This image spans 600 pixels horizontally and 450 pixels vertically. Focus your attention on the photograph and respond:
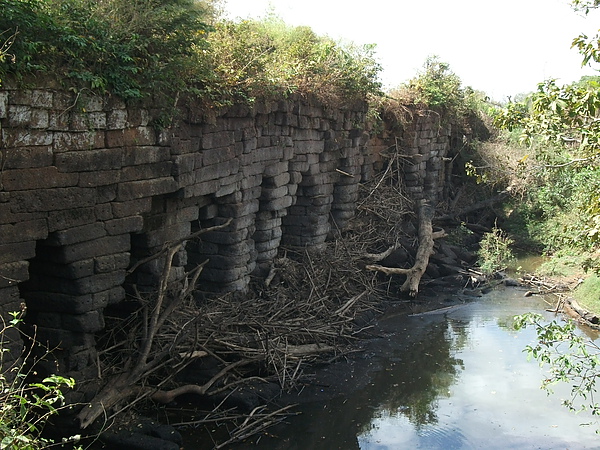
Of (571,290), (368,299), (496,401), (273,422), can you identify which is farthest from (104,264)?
(571,290)

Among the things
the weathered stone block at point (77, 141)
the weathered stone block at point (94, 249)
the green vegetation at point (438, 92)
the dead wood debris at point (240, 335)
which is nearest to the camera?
the weathered stone block at point (77, 141)

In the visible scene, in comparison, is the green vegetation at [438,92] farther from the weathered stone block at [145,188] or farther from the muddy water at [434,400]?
the weathered stone block at [145,188]

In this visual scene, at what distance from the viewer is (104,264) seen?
7.75m

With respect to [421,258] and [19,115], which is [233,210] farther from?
[421,258]

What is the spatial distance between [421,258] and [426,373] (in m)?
4.66

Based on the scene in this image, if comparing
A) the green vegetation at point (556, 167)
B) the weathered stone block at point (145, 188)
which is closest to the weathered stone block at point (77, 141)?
the weathered stone block at point (145, 188)

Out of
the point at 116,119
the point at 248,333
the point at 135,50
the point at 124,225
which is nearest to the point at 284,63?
the point at 135,50

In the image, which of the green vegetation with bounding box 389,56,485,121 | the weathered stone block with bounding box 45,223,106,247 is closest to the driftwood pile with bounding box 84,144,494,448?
the weathered stone block with bounding box 45,223,106,247

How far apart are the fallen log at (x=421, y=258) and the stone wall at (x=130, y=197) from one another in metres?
1.82

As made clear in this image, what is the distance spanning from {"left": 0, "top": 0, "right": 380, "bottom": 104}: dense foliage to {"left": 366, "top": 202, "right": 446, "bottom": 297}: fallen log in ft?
14.1

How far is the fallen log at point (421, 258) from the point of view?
14094 millimetres

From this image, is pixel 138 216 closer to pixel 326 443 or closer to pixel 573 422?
pixel 326 443

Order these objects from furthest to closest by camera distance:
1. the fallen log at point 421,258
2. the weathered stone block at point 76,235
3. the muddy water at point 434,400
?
the fallen log at point 421,258, the muddy water at point 434,400, the weathered stone block at point 76,235

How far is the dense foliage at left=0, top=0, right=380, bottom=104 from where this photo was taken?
6.68 metres
